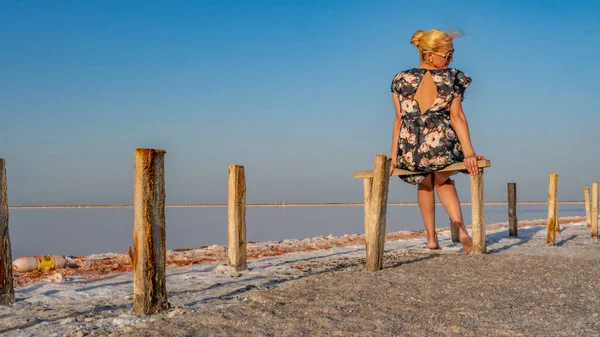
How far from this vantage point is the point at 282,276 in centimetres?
662

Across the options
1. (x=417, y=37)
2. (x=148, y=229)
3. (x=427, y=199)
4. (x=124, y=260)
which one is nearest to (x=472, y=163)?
(x=427, y=199)

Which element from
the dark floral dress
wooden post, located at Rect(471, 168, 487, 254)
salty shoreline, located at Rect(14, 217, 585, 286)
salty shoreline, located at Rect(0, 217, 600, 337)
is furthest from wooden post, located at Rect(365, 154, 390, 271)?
salty shoreline, located at Rect(14, 217, 585, 286)

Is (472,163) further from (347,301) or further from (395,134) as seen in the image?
(347,301)

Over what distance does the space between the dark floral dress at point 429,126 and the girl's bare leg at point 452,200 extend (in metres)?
0.23

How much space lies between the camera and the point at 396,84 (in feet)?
25.4

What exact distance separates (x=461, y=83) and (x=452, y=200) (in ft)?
5.15

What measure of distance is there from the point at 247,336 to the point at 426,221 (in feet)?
15.6

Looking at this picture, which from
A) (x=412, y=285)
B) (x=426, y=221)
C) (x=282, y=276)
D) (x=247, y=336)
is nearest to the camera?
(x=247, y=336)

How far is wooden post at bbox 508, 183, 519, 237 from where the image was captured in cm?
1191

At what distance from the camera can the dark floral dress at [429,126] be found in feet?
24.2

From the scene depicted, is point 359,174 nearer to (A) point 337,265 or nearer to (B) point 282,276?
(A) point 337,265

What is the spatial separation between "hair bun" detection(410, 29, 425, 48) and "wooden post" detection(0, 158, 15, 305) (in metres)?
5.15

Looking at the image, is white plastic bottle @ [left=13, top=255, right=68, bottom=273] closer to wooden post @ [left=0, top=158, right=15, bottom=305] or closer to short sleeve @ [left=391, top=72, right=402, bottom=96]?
wooden post @ [left=0, top=158, right=15, bottom=305]

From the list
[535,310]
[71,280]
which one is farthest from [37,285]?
[535,310]
